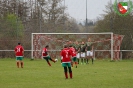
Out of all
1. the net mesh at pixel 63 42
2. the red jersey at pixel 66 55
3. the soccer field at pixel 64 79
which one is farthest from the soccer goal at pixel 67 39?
the red jersey at pixel 66 55

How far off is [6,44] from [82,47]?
14.5 m

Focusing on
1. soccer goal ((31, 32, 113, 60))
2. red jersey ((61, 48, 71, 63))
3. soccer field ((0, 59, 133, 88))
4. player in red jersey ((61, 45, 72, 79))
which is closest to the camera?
soccer field ((0, 59, 133, 88))

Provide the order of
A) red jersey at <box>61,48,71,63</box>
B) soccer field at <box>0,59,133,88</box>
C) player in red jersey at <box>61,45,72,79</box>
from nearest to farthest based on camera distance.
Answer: soccer field at <box>0,59,133,88</box>, player in red jersey at <box>61,45,72,79</box>, red jersey at <box>61,48,71,63</box>

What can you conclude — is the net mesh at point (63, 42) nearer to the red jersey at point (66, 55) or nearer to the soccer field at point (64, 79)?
the soccer field at point (64, 79)

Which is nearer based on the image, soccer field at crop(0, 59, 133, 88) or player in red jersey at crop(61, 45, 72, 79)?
soccer field at crop(0, 59, 133, 88)

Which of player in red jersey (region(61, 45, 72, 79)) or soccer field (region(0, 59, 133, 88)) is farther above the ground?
player in red jersey (region(61, 45, 72, 79))

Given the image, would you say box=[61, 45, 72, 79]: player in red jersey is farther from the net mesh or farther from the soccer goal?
the net mesh

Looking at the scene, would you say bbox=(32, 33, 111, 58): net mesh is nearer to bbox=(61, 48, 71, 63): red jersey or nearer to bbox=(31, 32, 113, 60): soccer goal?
bbox=(31, 32, 113, 60): soccer goal

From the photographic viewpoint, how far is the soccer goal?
4559cm

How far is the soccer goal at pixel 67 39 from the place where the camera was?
150 feet

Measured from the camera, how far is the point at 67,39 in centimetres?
4703

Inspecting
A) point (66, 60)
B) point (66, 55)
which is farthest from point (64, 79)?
point (66, 55)

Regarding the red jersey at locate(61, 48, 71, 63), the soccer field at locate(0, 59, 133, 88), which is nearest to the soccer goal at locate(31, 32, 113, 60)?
the soccer field at locate(0, 59, 133, 88)

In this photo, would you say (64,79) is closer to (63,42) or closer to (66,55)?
(66,55)
